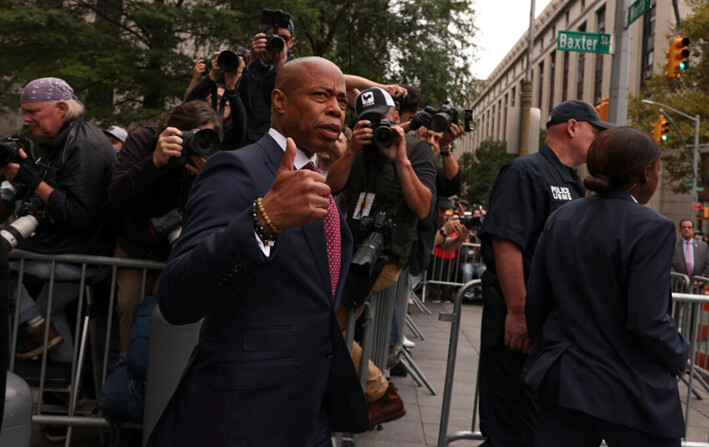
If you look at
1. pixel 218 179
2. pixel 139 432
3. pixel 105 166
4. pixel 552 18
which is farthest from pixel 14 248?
pixel 552 18

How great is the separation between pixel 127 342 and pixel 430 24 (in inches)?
778

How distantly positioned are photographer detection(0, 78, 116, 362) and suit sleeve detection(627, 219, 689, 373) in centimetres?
306

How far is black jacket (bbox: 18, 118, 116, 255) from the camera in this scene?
4145 mm

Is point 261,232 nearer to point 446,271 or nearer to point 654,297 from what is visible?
point 654,297

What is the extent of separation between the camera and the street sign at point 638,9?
30.9ft

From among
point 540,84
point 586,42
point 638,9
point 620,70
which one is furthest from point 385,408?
point 540,84

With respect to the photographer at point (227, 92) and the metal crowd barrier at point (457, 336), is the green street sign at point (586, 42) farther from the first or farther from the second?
the photographer at point (227, 92)

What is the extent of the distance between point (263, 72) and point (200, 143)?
4.81ft

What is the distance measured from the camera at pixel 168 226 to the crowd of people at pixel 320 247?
0.04ft

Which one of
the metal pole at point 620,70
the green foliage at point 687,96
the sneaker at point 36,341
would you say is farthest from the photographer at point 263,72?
the green foliage at point 687,96

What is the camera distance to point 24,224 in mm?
3902

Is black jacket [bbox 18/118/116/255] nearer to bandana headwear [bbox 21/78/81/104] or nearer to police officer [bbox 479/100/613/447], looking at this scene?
bandana headwear [bbox 21/78/81/104]

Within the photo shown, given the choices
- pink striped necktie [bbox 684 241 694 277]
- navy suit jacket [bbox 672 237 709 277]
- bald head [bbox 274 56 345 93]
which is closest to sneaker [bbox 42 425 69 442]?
bald head [bbox 274 56 345 93]

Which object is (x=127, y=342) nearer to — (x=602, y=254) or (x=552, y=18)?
(x=602, y=254)
